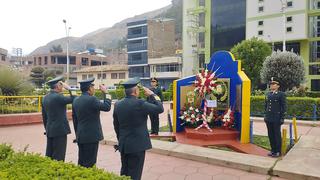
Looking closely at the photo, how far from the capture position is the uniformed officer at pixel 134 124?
446 centimetres

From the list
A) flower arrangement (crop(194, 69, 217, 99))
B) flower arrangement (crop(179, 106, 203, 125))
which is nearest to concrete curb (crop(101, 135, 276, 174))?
flower arrangement (crop(179, 106, 203, 125))

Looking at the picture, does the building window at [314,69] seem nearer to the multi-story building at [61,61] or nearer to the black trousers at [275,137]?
the black trousers at [275,137]

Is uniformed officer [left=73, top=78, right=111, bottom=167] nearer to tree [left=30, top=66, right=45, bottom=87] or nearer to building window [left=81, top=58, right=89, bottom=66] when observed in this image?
tree [left=30, top=66, right=45, bottom=87]

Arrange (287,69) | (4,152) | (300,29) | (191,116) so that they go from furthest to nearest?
(300,29) → (287,69) → (191,116) → (4,152)

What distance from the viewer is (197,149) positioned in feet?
24.5

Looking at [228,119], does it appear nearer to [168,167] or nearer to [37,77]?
[168,167]

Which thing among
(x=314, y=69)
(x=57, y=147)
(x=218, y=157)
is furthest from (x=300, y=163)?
(x=314, y=69)

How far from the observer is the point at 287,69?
19719mm

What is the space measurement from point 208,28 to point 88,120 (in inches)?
1712

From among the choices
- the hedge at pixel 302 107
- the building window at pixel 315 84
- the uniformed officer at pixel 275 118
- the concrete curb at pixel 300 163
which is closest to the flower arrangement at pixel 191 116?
the uniformed officer at pixel 275 118

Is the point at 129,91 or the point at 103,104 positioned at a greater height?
the point at 129,91

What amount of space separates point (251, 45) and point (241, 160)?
2511 centimetres

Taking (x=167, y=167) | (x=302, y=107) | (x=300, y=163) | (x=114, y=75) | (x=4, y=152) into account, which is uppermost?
(x=114, y=75)

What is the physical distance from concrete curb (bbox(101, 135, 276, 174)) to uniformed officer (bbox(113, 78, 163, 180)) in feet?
8.49
